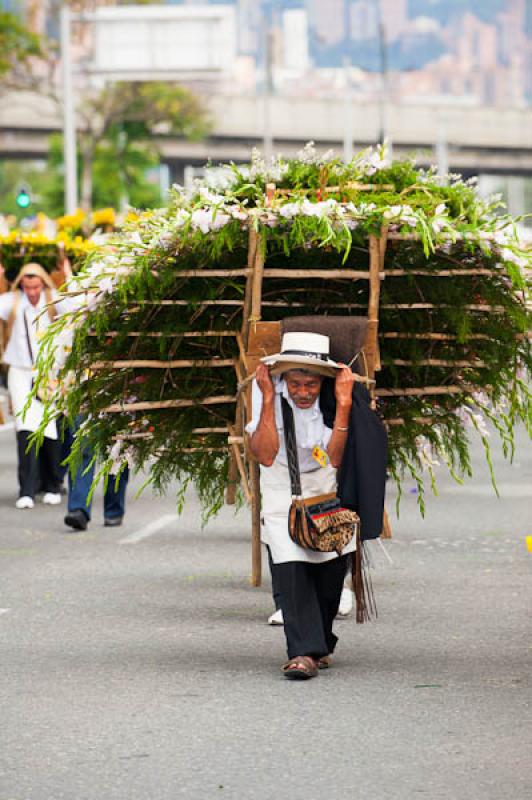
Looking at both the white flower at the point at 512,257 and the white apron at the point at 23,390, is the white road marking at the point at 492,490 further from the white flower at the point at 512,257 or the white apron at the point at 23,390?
the white flower at the point at 512,257

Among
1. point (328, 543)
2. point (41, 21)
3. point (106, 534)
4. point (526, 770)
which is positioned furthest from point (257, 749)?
point (41, 21)

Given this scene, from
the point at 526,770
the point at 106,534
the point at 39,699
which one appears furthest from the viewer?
the point at 106,534

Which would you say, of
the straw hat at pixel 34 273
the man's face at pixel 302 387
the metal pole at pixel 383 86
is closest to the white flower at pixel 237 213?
the man's face at pixel 302 387

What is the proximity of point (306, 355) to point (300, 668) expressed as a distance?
1.31 metres

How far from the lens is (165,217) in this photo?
9.50 m

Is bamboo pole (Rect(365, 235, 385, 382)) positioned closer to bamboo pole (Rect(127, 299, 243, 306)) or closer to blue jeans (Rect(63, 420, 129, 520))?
bamboo pole (Rect(127, 299, 243, 306))

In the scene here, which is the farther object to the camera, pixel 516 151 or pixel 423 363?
pixel 516 151

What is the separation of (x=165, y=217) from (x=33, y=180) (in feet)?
413

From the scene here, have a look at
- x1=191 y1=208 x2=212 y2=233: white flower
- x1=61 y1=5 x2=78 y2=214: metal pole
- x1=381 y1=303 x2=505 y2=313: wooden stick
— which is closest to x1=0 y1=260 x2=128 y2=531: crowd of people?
x1=381 y1=303 x2=505 y2=313: wooden stick

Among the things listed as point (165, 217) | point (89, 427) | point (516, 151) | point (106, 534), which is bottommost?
point (106, 534)

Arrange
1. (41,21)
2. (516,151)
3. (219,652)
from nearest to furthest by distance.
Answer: (219,652), (41,21), (516,151)

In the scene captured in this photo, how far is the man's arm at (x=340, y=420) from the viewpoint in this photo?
823cm

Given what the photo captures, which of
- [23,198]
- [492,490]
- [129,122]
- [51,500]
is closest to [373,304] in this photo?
[51,500]

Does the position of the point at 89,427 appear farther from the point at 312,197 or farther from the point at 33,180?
the point at 33,180
